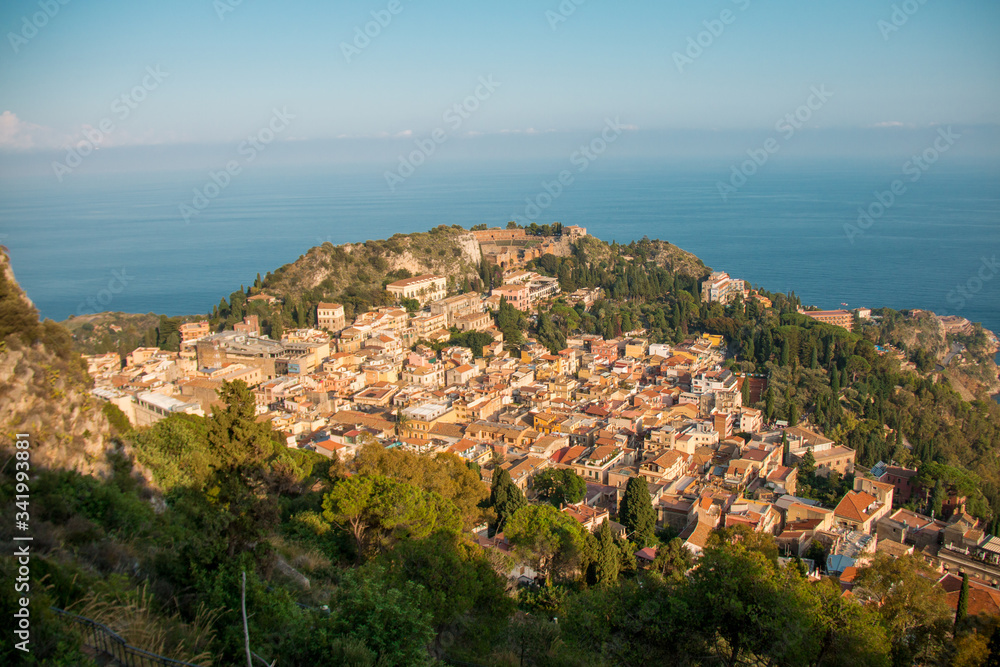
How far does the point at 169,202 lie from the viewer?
68438 millimetres

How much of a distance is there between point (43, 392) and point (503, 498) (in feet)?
22.0

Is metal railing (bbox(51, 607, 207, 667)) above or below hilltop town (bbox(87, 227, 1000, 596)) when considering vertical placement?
above

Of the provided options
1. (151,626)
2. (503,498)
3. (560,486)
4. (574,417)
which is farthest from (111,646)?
(574,417)

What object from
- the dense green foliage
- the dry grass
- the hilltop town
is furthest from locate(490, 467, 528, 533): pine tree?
the dry grass

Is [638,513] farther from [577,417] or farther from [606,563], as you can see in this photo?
[577,417]

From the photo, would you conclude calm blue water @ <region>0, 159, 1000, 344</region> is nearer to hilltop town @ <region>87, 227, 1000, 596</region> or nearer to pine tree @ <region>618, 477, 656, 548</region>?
hilltop town @ <region>87, 227, 1000, 596</region>

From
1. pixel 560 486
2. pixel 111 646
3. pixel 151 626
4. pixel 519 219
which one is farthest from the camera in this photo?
pixel 519 219

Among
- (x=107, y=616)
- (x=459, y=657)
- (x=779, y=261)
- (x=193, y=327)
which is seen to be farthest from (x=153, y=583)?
(x=779, y=261)

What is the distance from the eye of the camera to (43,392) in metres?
5.95

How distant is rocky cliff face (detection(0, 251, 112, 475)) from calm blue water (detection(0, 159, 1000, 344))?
26.0m

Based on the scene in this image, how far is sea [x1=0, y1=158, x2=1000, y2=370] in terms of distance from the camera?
37000 mm

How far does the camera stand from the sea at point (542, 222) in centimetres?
3700

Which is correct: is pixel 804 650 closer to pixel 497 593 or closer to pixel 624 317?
pixel 497 593

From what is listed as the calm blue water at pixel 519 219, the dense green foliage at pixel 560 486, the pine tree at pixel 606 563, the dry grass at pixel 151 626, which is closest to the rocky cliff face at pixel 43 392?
the dry grass at pixel 151 626
